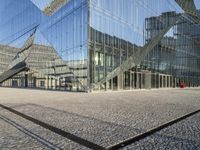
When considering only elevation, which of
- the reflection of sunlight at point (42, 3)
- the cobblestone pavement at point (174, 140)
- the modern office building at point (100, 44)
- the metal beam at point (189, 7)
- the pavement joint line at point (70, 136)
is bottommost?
the cobblestone pavement at point (174, 140)

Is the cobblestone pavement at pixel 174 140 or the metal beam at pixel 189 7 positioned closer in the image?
the cobblestone pavement at pixel 174 140

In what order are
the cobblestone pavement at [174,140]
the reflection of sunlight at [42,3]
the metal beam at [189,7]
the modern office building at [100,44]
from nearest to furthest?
the cobblestone pavement at [174,140] → the modern office building at [100,44] → the reflection of sunlight at [42,3] → the metal beam at [189,7]

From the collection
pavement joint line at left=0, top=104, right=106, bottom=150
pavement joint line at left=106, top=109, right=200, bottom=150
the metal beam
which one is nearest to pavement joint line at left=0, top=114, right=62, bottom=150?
pavement joint line at left=0, top=104, right=106, bottom=150

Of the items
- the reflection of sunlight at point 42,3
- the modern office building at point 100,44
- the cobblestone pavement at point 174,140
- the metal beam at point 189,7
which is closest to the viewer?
the cobblestone pavement at point 174,140

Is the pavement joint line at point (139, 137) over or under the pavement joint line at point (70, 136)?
under

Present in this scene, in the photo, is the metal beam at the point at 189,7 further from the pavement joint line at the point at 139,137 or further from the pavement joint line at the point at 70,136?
the pavement joint line at the point at 70,136

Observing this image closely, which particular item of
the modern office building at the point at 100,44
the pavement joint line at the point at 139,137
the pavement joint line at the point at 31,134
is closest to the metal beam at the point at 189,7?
the modern office building at the point at 100,44

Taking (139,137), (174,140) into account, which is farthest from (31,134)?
(174,140)

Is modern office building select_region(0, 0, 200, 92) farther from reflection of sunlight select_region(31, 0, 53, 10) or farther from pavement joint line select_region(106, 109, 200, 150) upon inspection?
pavement joint line select_region(106, 109, 200, 150)

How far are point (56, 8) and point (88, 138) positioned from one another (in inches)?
1157

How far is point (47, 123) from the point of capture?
26.9 ft

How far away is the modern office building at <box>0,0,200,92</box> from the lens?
90.0ft

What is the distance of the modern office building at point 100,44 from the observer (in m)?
27.4

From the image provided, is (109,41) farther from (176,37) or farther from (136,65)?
(176,37)
